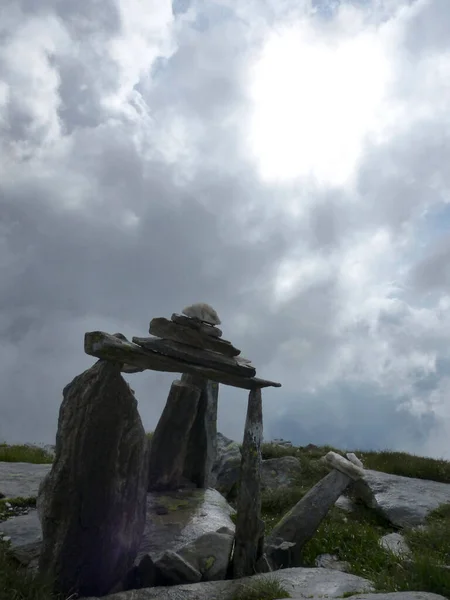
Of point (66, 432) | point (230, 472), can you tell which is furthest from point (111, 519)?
point (230, 472)

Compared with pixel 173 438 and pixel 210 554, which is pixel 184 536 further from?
pixel 173 438

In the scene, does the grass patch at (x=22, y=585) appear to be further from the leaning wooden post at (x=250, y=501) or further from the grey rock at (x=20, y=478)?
the grey rock at (x=20, y=478)

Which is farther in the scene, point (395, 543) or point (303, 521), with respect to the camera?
point (395, 543)

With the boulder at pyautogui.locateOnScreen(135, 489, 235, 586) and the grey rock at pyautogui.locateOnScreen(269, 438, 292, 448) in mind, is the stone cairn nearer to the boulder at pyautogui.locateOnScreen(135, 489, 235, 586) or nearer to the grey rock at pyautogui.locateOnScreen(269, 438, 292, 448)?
the boulder at pyautogui.locateOnScreen(135, 489, 235, 586)

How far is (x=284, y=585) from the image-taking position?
34.2 feet

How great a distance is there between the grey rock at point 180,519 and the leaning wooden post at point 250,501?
1.08 meters

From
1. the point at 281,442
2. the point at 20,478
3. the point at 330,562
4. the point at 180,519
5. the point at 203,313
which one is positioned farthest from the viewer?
the point at 281,442

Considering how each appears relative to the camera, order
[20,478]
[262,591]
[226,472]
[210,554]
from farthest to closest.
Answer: [226,472], [20,478], [210,554], [262,591]

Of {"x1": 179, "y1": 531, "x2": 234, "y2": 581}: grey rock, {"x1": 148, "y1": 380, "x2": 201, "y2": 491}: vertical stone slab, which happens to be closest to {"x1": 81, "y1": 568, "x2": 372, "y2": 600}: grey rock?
{"x1": 179, "y1": 531, "x2": 234, "y2": 581}: grey rock

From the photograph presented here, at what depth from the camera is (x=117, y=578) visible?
11.2 m

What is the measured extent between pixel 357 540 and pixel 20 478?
10947 millimetres

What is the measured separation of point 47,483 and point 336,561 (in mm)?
7829

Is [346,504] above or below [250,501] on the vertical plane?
below

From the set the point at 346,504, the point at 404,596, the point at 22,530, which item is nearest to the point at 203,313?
the point at 404,596
